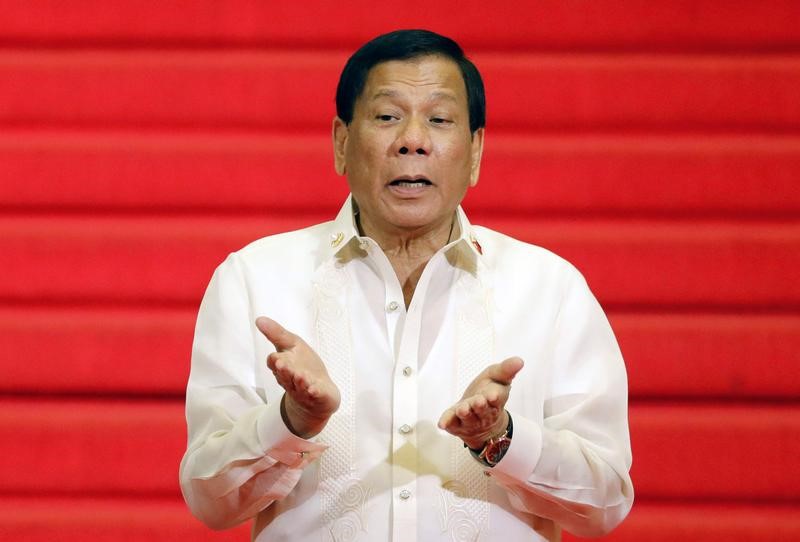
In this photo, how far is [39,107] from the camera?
245cm

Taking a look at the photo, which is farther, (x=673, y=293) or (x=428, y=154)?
(x=673, y=293)

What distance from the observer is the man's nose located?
169cm

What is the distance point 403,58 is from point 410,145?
0.51ft

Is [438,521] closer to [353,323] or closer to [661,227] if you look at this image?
[353,323]

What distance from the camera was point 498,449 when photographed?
1.48 metres

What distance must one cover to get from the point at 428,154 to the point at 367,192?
116 millimetres

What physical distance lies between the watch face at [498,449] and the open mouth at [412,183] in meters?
0.44

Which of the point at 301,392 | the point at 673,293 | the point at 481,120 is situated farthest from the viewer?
the point at 673,293

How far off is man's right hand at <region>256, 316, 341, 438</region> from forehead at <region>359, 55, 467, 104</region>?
19.3 inches

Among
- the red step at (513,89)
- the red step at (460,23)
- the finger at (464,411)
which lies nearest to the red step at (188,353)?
the red step at (513,89)

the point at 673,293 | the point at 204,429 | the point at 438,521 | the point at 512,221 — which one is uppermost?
the point at 512,221

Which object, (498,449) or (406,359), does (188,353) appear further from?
(498,449)

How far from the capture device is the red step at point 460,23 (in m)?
2.42

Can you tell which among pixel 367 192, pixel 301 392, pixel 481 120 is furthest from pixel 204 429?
pixel 481 120
